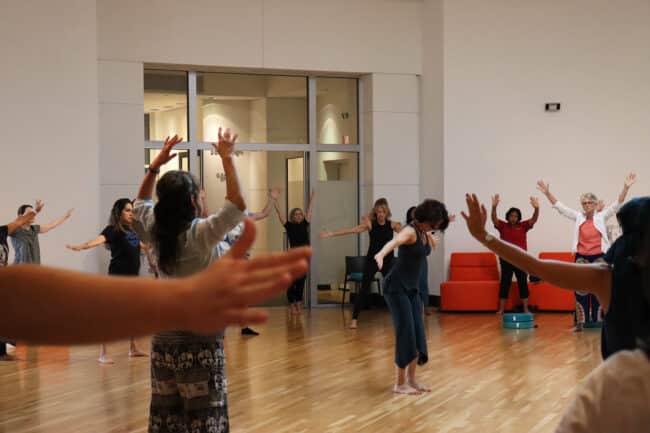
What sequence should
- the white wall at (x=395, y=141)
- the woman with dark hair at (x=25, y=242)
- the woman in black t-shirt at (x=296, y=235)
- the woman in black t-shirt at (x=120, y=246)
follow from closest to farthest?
1. the woman in black t-shirt at (x=120, y=246)
2. the woman with dark hair at (x=25, y=242)
3. the woman in black t-shirt at (x=296, y=235)
4. the white wall at (x=395, y=141)

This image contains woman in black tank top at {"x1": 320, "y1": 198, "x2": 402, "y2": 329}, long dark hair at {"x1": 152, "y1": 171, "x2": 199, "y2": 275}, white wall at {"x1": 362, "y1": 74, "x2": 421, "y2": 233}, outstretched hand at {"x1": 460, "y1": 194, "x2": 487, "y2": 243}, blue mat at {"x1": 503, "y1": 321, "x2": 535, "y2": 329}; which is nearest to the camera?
outstretched hand at {"x1": 460, "y1": 194, "x2": 487, "y2": 243}

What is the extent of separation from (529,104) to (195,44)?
18.4ft

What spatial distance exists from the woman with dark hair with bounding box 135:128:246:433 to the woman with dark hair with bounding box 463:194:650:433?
1137mm

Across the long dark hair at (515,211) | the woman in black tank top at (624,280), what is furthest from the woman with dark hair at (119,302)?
the long dark hair at (515,211)

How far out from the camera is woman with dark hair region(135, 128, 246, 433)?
3.71 m

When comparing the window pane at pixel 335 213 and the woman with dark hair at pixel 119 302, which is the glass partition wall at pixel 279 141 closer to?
the window pane at pixel 335 213

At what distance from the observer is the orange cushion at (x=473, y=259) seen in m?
13.9

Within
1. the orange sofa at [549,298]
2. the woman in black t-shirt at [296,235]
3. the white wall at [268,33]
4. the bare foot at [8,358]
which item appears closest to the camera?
the bare foot at [8,358]

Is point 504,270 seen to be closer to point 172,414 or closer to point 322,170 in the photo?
point 322,170

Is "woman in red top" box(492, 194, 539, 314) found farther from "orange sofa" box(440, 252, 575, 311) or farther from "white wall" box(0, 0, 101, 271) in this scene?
"white wall" box(0, 0, 101, 271)

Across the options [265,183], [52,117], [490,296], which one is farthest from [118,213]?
[490,296]

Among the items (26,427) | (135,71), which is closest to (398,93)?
(135,71)

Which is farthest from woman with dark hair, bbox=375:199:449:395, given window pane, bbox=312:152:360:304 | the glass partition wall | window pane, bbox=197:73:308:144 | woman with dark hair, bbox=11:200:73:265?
window pane, bbox=197:73:308:144

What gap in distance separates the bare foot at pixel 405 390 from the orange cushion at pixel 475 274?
6.77 m
